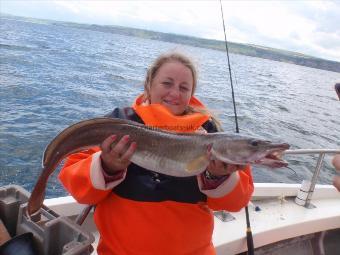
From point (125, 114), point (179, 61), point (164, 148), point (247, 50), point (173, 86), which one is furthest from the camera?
point (247, 50)

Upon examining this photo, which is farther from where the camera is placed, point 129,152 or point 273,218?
point 273,218

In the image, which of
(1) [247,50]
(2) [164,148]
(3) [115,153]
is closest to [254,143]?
(2) [164,148]

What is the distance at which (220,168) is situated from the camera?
→ 258 cm

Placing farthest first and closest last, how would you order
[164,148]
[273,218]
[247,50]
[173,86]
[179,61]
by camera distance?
[247,50]
[273,218]
[179,61]
[173,86]
[164,148]

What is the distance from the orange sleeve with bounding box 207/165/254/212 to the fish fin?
0.31m

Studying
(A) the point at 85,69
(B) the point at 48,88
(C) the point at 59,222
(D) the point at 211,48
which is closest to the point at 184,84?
(C) the point at 59,222

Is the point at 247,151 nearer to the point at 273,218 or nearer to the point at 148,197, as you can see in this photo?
the point at 148,197

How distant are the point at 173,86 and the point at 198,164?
0.82m

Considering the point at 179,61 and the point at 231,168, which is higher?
the point at 179,61

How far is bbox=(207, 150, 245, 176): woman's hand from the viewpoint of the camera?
255 cm

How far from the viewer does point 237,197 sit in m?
2.71

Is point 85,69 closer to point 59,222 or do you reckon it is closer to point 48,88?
point 48,88

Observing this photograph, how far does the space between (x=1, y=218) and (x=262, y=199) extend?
347 centimetres

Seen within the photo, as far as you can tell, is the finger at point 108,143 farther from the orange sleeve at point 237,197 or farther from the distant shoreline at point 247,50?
the distant shoreline at point 247,50
